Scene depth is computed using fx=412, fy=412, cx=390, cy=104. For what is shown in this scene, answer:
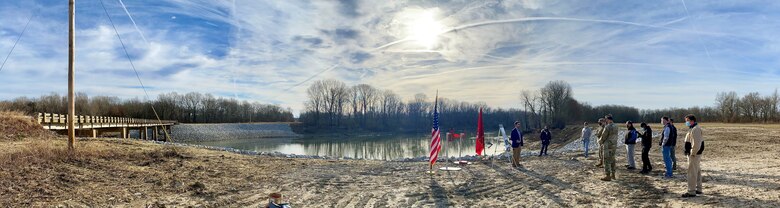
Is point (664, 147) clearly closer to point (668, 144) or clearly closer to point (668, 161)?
point (668, 144)

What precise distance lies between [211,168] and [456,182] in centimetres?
726

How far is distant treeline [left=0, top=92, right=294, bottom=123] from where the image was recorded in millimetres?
75750

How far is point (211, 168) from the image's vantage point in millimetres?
12367

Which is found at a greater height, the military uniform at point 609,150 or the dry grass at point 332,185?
the military uniform at point 609,150

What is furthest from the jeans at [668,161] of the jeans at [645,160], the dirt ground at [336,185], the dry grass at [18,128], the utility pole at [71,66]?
the dry grass at [18,128]

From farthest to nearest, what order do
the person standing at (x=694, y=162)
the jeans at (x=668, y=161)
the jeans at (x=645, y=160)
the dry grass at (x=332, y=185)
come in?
the jeans at (x=645, y=160)
the jeans at (x=668, y=161)
the person standing at (x=694, y=162)
the dry grass at (x=332, y=185)

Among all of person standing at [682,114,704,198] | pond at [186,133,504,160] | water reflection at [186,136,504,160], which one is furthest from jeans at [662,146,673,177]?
water reflection at [186,136,504,160]

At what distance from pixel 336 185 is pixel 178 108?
94.5 m

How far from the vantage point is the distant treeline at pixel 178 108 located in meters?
75.8

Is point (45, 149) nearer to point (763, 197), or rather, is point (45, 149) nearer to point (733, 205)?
point (733, 205)

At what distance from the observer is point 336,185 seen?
33.9 ft

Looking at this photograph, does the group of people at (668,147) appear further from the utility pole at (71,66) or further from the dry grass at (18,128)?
the dry grass at (18,128)

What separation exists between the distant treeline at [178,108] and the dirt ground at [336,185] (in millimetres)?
77267

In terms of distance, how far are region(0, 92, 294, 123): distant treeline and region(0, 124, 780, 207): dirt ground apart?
77.3m
